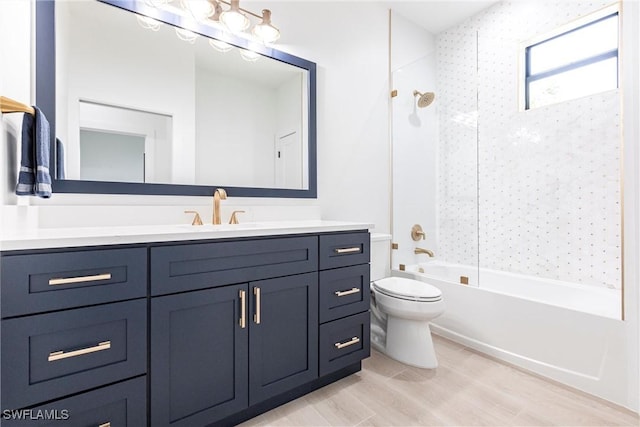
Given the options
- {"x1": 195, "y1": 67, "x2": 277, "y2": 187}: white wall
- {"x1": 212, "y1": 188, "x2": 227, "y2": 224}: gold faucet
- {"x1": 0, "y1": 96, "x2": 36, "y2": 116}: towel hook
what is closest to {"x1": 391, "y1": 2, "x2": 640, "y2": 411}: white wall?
{"x1": 195, "y1": 67, "x2": 277, "y2": 187}: white wall

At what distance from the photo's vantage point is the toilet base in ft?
6.07

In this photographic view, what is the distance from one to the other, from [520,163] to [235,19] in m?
2.46

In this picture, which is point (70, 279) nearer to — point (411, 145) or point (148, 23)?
point (148, 23)

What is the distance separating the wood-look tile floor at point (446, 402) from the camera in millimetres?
1374

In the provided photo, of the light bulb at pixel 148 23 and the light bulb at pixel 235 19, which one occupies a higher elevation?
the light bulb at pixel 235 19

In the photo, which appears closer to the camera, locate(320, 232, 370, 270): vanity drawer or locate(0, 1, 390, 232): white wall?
locate(320, 232, 370, 270): vanity drawer

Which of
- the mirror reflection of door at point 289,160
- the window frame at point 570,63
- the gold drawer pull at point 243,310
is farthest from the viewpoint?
the window frame at point 570,63

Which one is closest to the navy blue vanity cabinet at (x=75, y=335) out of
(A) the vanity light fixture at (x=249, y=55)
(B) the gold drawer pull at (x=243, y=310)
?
(B) the gold drawer pull at (x=243, y=310)

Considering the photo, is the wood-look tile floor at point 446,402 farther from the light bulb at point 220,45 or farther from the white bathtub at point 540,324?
the light bulb at point 220,45

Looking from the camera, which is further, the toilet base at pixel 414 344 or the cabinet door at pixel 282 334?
the toilet base at pixel 414 344

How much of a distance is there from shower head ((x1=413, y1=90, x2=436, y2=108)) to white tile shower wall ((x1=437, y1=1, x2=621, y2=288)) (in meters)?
0.13

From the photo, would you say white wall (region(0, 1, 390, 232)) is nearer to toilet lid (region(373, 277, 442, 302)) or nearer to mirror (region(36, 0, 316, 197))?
mirror (region(36, 0, 316, 197))

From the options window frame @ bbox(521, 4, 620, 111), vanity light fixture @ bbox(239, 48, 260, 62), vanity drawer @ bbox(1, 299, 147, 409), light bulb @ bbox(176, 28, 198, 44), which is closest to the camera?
vanity drawer @ bbox(1, 299, 147, 409)

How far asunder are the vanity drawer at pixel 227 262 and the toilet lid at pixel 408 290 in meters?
0.67
